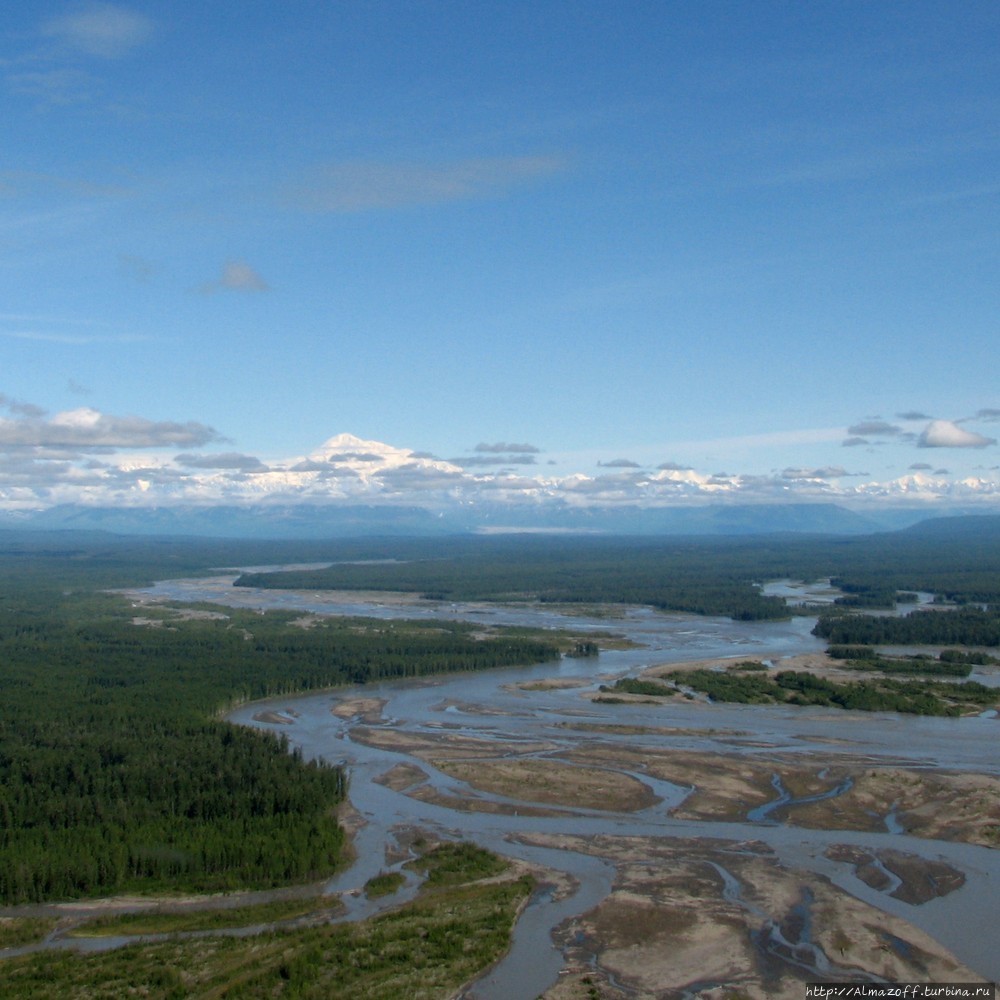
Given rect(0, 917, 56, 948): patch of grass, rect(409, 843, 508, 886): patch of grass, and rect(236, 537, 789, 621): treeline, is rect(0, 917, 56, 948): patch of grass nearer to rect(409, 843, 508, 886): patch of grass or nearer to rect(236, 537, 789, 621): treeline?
rect(409, 843, 508, 886): patch of grass

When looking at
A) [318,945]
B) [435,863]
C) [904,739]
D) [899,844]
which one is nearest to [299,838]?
[435,863]

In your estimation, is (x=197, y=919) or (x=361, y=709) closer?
(x=197, y=919)

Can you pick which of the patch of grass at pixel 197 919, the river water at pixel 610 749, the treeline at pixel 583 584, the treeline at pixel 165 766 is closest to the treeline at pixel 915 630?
the river water at pixel 610 749

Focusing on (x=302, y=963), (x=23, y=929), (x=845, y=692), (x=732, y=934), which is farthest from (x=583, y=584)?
(x=302, y=963)

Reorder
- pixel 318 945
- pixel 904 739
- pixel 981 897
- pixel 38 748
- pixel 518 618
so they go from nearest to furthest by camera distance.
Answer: pixel 318 945 → pixel 981 897 → pixel 38 748 → pixel 904 739 → pixel 518 618

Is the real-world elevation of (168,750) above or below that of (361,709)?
A: above

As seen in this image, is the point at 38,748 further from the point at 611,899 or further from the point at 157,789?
the point at 611,899

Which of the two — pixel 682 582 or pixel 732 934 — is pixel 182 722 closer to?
pixel 732 934
